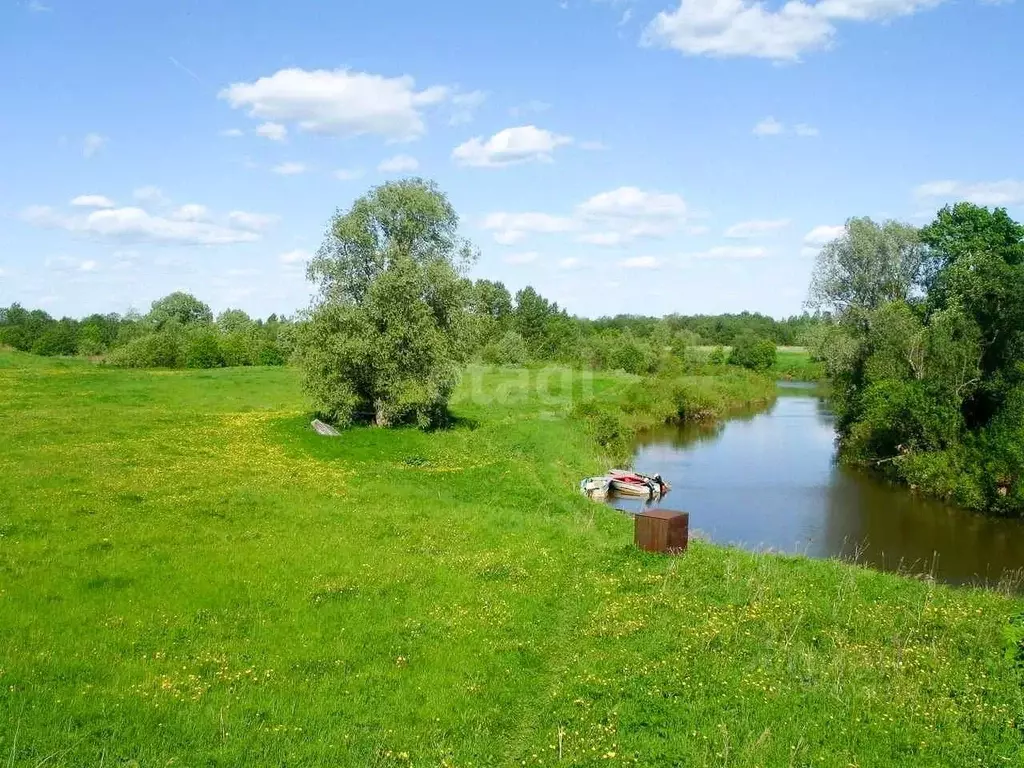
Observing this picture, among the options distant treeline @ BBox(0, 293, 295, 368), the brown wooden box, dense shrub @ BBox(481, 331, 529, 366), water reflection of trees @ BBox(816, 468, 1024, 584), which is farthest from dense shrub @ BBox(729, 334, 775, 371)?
the brown wooden box

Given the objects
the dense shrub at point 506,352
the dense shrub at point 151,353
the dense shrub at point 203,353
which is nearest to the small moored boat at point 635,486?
the dense shrub at point 506,352

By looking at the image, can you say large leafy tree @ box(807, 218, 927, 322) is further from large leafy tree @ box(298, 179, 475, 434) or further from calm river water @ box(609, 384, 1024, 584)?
large leafy tree @ box(298, 179, 475, 434)

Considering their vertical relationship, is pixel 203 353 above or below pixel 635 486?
above

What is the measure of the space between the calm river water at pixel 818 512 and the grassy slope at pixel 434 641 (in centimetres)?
1073

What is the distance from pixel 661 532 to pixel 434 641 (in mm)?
7615

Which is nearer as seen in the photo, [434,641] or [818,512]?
[434,641]

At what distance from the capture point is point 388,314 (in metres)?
38.8

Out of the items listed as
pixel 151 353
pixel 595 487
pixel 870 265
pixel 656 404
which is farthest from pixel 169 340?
pixel 870 265

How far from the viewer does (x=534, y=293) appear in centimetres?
14762

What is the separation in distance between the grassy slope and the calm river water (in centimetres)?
1073

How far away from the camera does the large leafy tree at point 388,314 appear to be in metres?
38.7

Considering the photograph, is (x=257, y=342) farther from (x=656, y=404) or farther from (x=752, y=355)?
(x=752, y=355)

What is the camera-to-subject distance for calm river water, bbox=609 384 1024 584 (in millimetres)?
31156

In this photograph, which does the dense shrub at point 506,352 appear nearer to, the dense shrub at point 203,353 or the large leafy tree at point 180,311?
the dense shrub at point 203,353
